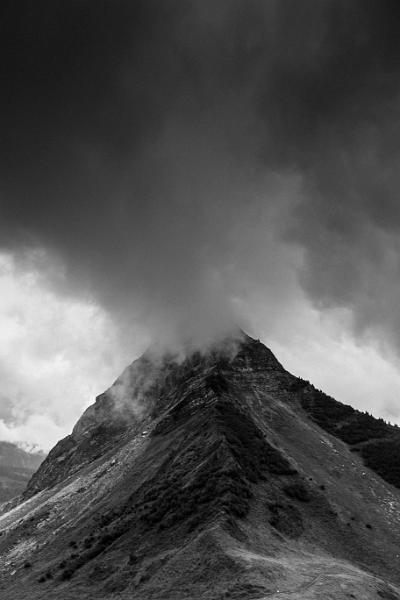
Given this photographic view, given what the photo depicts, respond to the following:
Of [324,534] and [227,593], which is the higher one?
[324,534]

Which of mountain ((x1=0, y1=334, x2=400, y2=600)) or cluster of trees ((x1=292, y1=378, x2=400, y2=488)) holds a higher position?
cluster of trees ((x1=292, y1=378, x2=400, y2=488))

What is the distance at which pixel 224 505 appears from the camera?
65.8 meters

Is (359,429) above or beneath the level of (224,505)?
above

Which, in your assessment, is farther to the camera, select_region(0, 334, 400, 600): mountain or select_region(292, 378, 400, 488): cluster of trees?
select_region(292, 378, 400, 488): cluster of trees

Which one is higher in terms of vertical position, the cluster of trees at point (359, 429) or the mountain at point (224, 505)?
the cluster of trees at point (359, 429)

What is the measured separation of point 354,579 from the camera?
5194 cm

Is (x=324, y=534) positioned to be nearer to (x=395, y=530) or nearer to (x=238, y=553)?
(x=395, y=530)

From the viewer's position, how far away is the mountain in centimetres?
5338

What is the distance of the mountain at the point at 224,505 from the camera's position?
5338 centimetres

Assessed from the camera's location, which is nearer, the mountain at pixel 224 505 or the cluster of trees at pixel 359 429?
the mountain at pixel 224 505

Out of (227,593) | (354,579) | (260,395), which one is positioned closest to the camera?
(227,593)

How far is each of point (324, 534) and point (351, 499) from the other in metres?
14.5

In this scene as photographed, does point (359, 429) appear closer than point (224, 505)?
No

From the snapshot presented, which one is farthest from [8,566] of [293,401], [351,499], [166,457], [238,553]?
[293,401]
